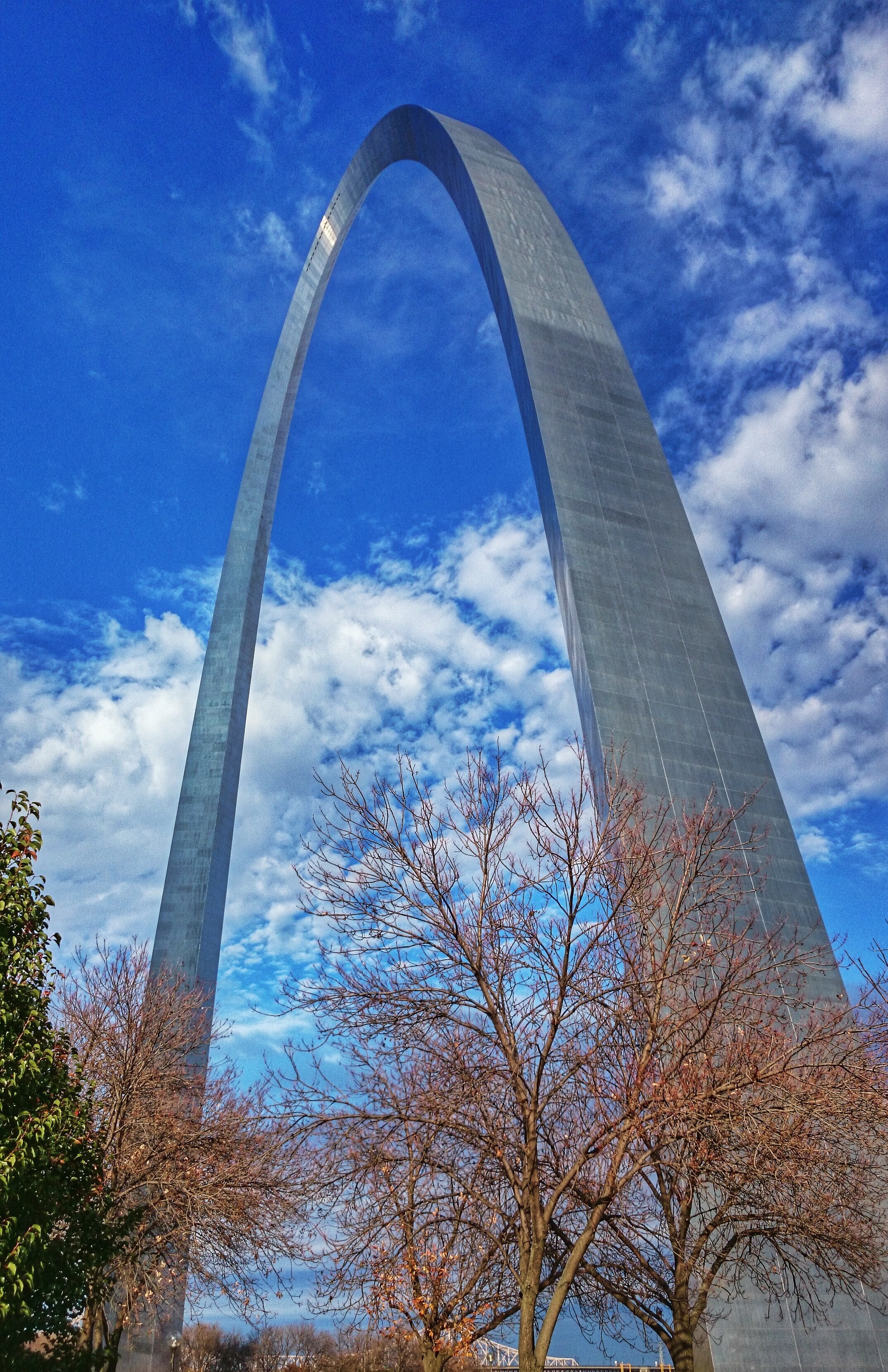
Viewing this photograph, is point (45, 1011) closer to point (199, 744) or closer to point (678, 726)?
point (678, 726)

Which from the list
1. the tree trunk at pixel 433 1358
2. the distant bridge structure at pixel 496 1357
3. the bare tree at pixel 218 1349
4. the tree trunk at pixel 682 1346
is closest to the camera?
the tree trunk at pixel 682 1346

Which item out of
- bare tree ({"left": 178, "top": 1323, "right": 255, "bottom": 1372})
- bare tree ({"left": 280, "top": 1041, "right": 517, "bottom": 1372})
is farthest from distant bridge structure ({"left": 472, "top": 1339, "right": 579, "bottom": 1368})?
bare tree ({"left": 178, "top": 1323, "right": 255, "bottom": 1372})

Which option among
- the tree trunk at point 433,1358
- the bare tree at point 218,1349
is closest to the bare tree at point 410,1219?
the tree trunk at point 433,1358

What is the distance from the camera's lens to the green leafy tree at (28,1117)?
26.2 feet

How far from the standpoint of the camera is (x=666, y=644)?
2312 centimetres

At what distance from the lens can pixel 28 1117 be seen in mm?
8289

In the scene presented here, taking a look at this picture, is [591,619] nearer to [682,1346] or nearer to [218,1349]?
[682,1346]

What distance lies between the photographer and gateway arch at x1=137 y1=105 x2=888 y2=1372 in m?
20.3

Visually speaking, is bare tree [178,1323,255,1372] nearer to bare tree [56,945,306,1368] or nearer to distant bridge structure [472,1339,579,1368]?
distant bridge structure [472,1339,579,1368]

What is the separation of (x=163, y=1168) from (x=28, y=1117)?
28.8 feet

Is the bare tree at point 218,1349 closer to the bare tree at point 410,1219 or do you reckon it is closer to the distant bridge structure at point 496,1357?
the distant bridge structure at point 496,1357

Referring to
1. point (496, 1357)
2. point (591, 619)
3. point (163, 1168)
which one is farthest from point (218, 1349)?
point (591, 619)

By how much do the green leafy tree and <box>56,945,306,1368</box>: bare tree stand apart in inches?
118

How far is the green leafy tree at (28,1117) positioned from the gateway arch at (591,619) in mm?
11413
